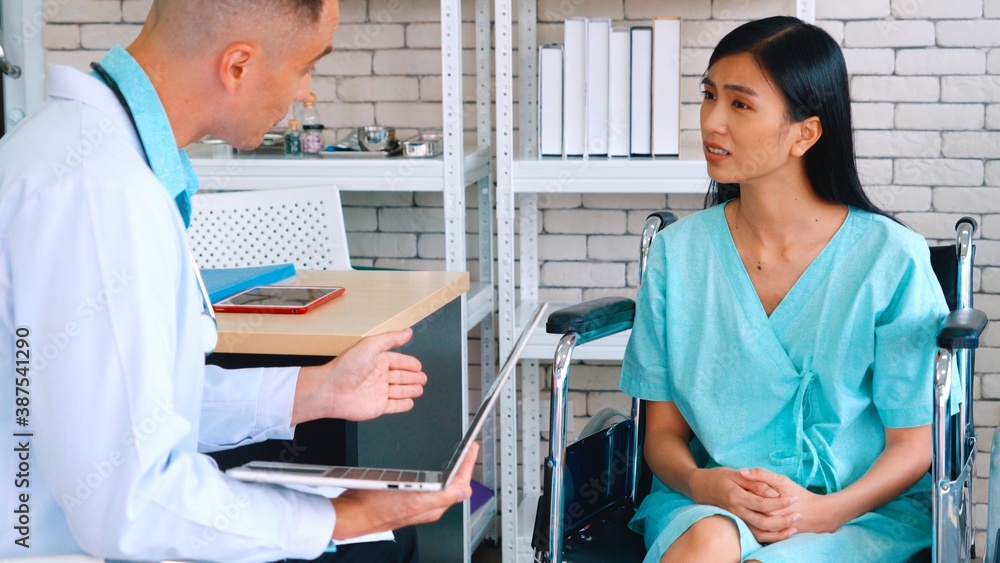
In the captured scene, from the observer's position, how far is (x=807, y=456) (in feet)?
5.31

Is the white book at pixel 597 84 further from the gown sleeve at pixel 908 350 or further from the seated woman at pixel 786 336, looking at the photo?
the gown sleeve at pixel 908 350

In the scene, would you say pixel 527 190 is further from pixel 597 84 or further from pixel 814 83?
pixel 814 83

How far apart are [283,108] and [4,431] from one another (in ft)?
1.57

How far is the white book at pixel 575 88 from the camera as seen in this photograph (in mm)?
2570

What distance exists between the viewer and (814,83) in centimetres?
168

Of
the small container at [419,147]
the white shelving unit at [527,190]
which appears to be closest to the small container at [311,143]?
the small container at [419,147]

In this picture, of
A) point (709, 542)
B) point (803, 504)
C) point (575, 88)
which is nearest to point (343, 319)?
point (709, 542)

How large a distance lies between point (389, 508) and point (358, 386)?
0.30 metres

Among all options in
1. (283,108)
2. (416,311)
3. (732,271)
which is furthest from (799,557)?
(283,108)

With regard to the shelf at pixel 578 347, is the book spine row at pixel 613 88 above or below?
above

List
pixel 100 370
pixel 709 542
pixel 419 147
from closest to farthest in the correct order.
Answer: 1. pixel 100 370
2. pixel 709 542
3. pixel 419 147

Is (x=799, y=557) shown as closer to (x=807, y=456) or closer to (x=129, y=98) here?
(x=807, y=456)

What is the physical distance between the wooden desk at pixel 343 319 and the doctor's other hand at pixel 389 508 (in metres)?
0.39

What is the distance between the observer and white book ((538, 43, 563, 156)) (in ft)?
8.53
